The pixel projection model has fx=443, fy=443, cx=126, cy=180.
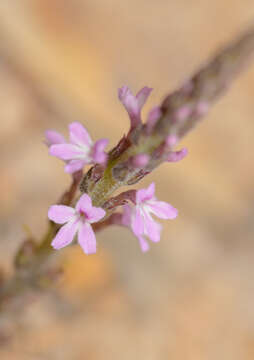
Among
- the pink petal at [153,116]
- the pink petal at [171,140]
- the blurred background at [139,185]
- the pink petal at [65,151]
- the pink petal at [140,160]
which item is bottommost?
the pink petal at [171,140]

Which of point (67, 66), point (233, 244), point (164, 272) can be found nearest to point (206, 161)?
Answer: point (233, 244)

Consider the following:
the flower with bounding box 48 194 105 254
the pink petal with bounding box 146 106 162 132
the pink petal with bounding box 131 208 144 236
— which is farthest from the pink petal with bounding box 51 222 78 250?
the pink petal with bounding box 146 106 162 132

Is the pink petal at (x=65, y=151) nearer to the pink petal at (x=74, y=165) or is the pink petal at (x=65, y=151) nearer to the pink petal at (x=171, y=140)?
the pink petal at (x=74, y=165)

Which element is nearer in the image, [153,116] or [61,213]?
[153,116]

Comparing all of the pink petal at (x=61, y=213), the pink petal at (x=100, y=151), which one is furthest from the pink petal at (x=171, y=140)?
the pink petal at (x=61, y=213)

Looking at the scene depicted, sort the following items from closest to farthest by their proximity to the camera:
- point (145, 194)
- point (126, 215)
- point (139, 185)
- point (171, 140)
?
point (171, 140), point (145, 194), point (126, 215), point (139, 185)

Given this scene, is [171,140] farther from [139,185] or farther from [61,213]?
[139,185]

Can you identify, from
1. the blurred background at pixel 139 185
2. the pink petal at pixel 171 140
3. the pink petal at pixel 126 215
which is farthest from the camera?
the blurred background at pixel 139 185

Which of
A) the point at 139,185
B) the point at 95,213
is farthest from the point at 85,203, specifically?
the point at 139,185
